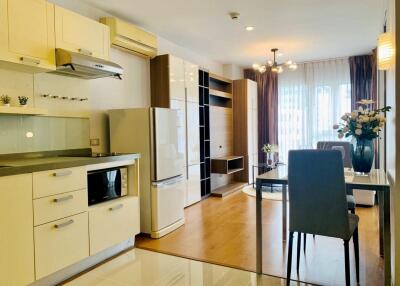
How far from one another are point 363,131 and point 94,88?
2.78 meters

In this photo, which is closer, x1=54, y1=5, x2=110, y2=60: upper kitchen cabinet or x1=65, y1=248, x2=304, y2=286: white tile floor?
x1=65, y1=248, x2=304, y2=286: white tile floor

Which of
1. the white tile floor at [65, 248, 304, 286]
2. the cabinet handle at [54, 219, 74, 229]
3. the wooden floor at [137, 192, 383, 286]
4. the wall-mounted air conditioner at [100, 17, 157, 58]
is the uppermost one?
the wall-mounted air conditioner at [100, 17, 157, 58]

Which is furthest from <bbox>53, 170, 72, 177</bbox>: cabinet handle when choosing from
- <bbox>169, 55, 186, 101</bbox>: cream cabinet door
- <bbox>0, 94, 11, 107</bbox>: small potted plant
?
<bbox>169, 55, 186, 101</bbox>: cream cabinet door

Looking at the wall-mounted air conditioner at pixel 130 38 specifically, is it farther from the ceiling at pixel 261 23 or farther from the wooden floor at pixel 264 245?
the wooden floor at pixel 264 245

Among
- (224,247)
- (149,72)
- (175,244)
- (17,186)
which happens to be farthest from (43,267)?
(149,72)

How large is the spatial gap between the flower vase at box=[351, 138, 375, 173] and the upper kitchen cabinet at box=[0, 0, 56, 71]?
9.02 feet

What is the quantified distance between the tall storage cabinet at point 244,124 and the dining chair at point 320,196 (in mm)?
4131

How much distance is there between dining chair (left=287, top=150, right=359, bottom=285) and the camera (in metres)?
2.04

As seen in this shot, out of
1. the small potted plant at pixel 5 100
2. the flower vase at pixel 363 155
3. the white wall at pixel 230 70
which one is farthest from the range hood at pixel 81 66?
the white wall at pixel 230 70

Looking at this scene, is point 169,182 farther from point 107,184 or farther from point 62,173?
point 62,173

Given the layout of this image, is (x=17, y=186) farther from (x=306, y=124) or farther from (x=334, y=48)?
(x=306, y=124)

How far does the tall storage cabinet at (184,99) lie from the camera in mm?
4180

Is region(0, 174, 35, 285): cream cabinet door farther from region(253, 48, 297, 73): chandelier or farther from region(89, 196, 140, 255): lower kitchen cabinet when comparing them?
region(253, 48, 297, 73): chandelier

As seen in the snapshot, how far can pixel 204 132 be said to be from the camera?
5273 millimetres
